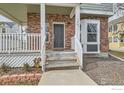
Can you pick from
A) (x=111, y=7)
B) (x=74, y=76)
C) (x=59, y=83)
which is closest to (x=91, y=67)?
(x=74, y=76)

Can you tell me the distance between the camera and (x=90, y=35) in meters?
16.9

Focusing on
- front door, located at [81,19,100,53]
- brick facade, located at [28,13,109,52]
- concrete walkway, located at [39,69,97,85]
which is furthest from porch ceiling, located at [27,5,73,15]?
concrete walkway, located at [39,69,97,85]

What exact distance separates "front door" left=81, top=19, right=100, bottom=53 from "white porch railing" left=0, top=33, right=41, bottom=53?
15.2ft

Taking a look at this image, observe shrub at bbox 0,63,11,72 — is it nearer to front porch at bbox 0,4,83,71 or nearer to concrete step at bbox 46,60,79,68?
front porch at bbox 0,4,83,71

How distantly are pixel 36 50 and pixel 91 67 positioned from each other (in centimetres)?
313

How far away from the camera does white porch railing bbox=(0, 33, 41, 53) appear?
1269 centimetres

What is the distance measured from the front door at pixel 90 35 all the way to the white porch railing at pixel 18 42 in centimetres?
464

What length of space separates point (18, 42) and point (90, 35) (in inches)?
228

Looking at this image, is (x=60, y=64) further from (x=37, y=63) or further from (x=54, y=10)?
(x=54, y=10)

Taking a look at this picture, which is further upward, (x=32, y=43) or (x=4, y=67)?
(x=32, y=43)

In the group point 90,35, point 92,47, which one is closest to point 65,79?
point 92,47

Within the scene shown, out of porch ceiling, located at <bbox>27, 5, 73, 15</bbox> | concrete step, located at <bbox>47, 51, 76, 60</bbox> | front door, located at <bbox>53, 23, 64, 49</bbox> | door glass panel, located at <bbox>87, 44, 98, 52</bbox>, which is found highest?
porch ceiling, located at <bbox>27, 5, 73, 15</bbox>

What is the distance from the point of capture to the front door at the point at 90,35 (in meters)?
16.7

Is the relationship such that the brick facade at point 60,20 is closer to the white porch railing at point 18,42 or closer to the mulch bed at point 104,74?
the white porch railing at point 18,42
